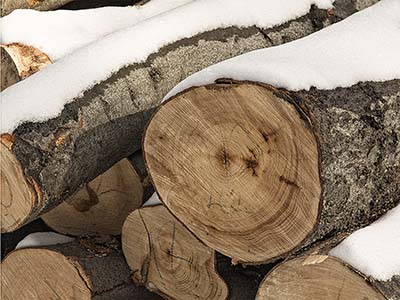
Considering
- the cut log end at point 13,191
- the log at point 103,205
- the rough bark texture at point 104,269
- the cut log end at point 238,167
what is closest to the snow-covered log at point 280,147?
the cut log end at point 238,167

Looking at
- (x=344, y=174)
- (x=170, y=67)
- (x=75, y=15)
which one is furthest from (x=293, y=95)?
(x=75, y=15)

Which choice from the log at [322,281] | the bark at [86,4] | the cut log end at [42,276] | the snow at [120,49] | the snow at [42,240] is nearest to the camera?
the log at [322,281]

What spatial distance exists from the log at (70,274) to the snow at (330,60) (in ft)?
2.81

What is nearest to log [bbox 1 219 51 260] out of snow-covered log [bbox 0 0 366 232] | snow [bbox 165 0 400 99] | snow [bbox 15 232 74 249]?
snow [bbox 15 232 74 249]

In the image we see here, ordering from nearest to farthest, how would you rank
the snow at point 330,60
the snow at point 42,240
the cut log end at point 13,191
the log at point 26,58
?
the snow at point 330,60 < the cut log end at point 13,191 < the snow at point 42,240 < the log at point 26,58

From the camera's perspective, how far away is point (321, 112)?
2.27 metres

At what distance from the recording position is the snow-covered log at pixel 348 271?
7.18 feet

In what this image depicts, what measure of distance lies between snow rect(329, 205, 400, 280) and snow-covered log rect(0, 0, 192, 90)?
1.48m

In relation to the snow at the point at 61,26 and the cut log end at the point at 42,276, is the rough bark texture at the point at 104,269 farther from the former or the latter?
the snow at the point at 61,26

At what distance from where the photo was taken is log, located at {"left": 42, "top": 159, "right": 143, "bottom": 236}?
3.29 meters

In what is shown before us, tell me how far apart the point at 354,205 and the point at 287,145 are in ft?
0.99

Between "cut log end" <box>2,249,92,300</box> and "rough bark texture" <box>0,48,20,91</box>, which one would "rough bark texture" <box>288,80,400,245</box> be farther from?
"rough bark texture" <box>0,48,20,91</box>

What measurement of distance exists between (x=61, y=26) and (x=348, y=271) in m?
1.67

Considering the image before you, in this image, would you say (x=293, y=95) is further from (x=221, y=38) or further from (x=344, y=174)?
(x=221, y=38)
